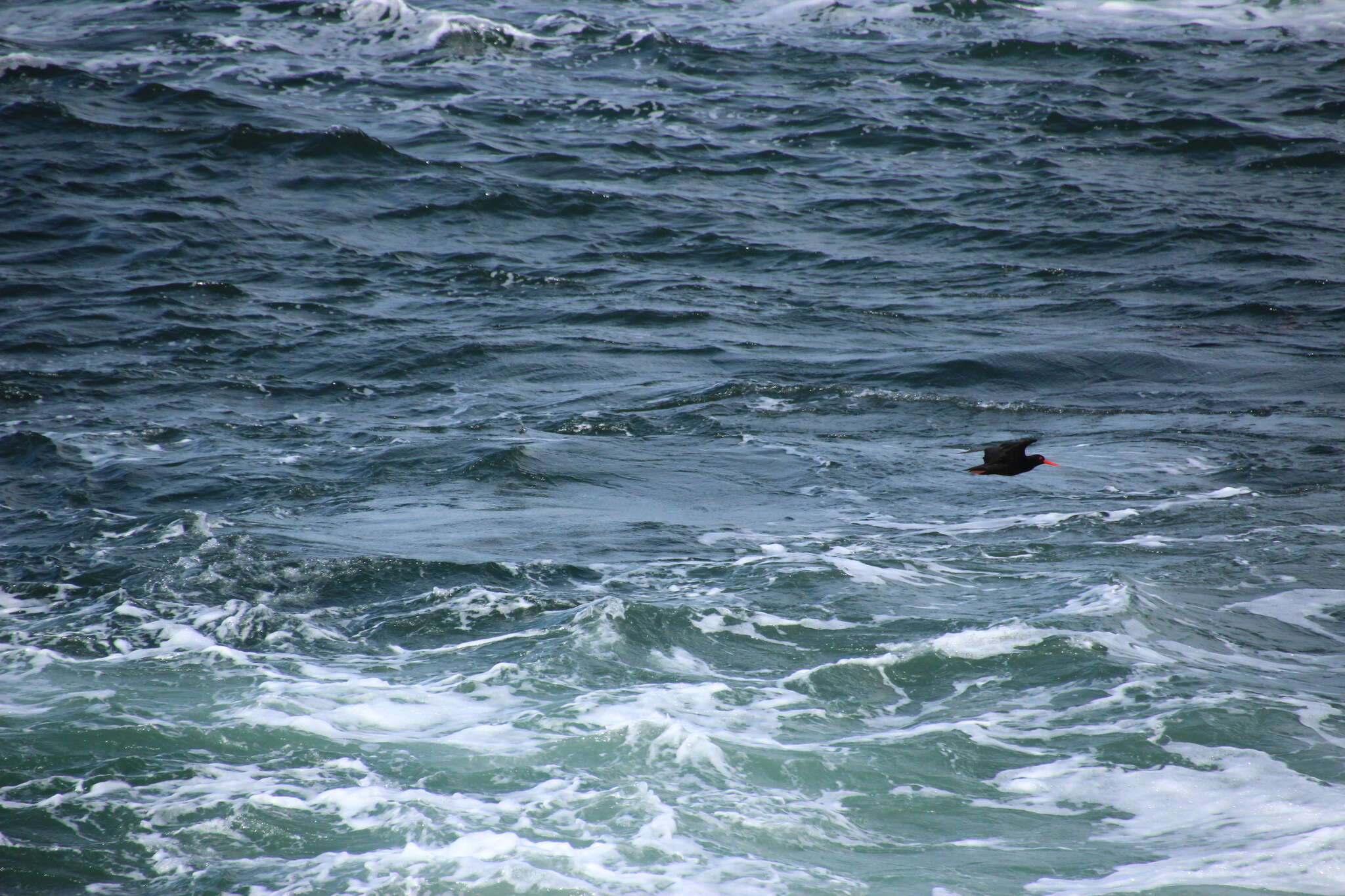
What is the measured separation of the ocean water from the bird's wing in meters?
0.42

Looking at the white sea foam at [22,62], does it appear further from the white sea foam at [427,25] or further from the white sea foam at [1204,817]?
the white sea foam at [1204,817]

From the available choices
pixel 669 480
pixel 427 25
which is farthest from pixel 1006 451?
pixel 427 25

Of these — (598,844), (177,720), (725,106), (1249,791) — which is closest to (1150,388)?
(1249,791)

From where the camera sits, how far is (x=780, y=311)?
524 inches

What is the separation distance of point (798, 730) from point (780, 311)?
814cm

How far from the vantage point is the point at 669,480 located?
9.10 meters

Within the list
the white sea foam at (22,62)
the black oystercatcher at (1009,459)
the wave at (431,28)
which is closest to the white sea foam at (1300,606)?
the black oystercatcher at (1009,459)

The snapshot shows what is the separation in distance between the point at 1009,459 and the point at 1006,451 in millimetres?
59

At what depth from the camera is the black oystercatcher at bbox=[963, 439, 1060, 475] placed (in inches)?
312

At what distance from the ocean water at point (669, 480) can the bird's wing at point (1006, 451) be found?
1.39ft

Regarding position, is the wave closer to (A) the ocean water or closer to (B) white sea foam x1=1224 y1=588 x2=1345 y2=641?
(A) the ocean water

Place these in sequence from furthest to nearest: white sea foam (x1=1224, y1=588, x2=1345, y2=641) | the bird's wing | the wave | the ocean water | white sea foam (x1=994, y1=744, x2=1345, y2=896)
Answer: the wave
the bird's wing
white sea foam (x1=1224, y1=588, x2=1345, y2=641)
the ocean water
white sea foam (x1=994, y1=744, x2=1345, y2=896)

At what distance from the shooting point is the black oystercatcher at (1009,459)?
793cm

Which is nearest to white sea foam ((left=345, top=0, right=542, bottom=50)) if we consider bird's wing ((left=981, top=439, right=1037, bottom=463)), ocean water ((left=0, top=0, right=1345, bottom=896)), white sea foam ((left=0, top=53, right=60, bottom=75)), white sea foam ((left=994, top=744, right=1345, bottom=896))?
ocean water ((left=0, top=0, right=1345, bottom=896))
